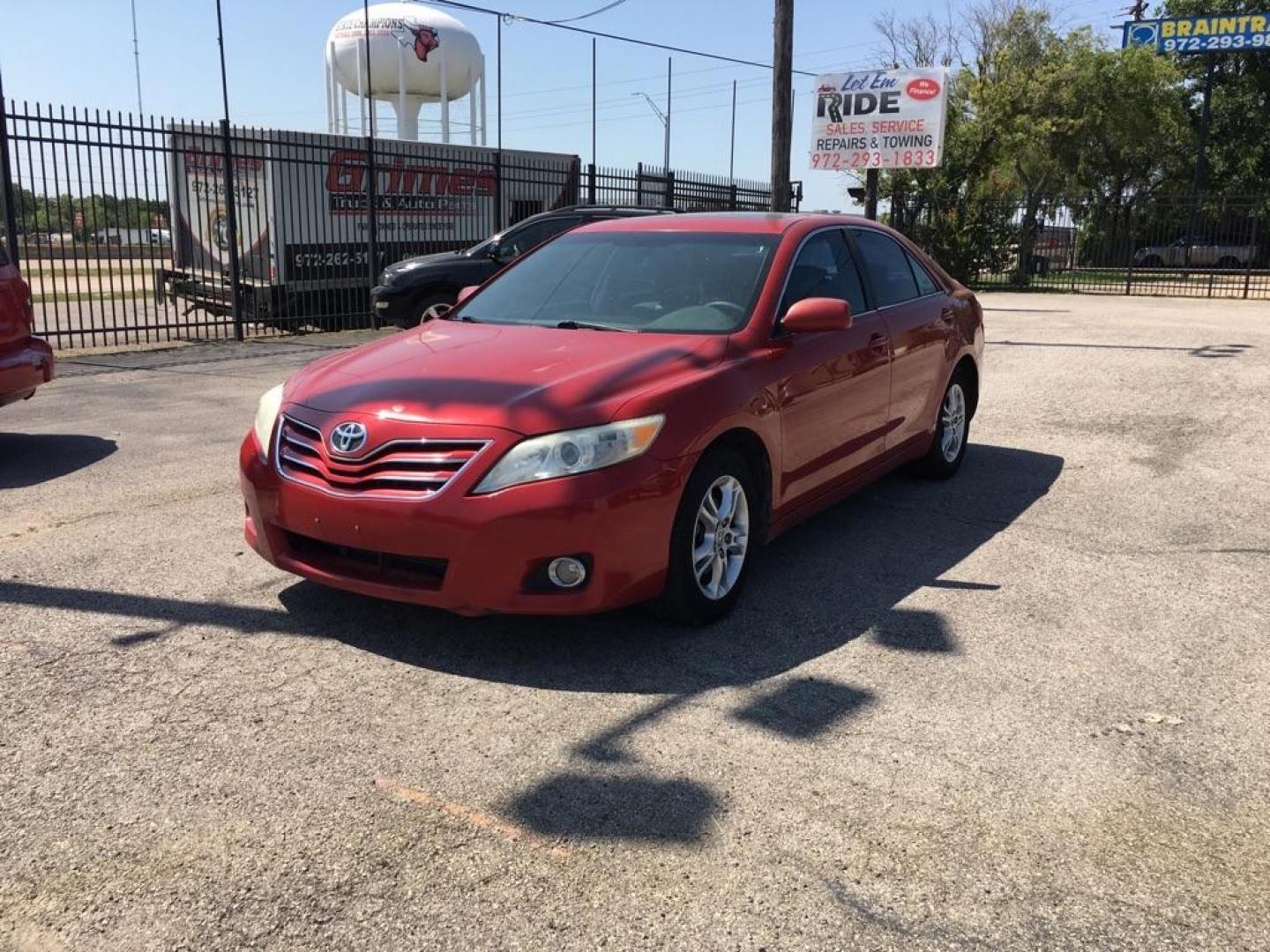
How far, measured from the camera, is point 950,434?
6555 millimetres

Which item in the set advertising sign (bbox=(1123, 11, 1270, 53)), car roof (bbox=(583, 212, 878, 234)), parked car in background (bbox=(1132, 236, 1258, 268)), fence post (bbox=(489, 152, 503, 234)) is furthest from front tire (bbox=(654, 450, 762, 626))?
advertising sign (bbox=(1123, 11, 1270, 53))

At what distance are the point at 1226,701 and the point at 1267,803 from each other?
0.69 m

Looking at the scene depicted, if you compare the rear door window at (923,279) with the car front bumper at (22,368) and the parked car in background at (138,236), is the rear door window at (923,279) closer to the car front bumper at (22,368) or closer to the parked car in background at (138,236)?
the car front bumper at (22,368)

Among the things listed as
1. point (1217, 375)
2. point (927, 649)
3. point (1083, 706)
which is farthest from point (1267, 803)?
point (1217, 375)

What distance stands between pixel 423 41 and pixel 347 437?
985 inches

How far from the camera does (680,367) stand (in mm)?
4078

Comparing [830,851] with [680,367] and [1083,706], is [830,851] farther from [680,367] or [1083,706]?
[680,367]

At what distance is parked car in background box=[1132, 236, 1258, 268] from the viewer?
2827 centimetres

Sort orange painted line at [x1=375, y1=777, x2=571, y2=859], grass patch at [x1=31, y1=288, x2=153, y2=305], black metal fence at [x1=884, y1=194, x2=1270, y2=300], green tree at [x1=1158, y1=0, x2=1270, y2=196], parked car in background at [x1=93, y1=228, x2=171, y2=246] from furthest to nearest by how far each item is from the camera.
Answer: green tree at [x1=1158, y1=0, x2=1270, y2=196], black metal fence at [x1=884, y1=194, x2=1270, y2=300], parked car in background at [x1=93, y1=228, x2=171, y2=246], grass patch at [x1=31, y1=288, x2=153, y2=305], orange painted line at [x1=375, y1=777, x2=571, y2=859]

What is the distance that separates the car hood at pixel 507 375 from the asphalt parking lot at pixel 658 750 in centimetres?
87

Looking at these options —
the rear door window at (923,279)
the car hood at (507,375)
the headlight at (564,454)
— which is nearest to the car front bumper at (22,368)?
the car hood at (507,375)

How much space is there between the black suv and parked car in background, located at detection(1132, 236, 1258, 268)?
63.0 ft

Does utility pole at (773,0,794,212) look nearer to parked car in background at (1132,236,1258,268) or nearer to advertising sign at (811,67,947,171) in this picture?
advertising sign at (811,67,947,171)

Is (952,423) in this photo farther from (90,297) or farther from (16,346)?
(90,297)
